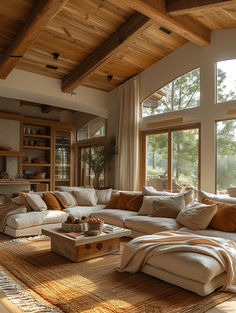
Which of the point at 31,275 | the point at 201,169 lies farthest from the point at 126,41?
the point at 31,275

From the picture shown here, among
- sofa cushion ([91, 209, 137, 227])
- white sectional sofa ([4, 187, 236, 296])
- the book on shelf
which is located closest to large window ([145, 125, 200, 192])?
white sectional sofa ([4, 187, 236, 296])

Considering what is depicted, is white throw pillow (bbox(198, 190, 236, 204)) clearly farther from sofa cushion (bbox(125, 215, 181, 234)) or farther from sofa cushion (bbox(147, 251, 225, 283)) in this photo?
sofa cushion (bbox(147, 251, 225, 283))

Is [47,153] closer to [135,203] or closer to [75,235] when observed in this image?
[135,203]

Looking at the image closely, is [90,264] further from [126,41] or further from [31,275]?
[126,41]

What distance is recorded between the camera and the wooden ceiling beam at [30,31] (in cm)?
419

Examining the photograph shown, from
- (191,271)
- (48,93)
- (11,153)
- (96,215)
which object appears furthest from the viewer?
(11,153)

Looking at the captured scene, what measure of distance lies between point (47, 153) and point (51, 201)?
458 centimetres

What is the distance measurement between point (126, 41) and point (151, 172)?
9.95 ft

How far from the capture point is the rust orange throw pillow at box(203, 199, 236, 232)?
145 inches

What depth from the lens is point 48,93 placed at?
6652mm

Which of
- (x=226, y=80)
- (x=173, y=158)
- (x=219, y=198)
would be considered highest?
(x=226, y=80)

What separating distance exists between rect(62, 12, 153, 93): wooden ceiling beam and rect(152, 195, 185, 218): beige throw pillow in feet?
9.81

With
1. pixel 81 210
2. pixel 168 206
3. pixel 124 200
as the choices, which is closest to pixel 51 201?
pixel 81 210

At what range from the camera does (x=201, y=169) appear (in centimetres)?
571
